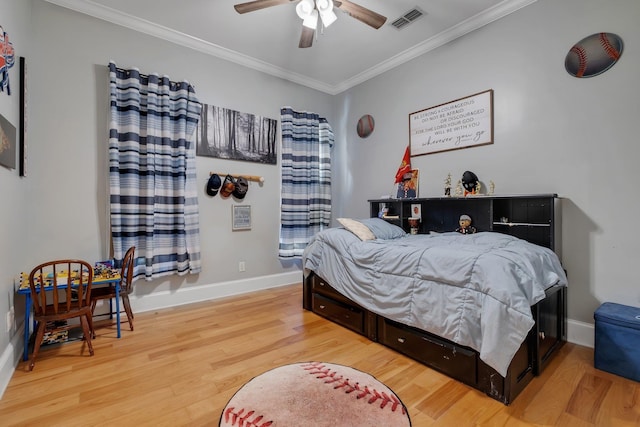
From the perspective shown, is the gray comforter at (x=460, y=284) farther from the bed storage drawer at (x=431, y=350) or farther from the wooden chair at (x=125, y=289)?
the wooden chair at (x=125, y=289)

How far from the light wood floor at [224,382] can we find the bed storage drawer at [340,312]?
8 cm

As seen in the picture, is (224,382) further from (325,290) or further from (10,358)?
(10,358)

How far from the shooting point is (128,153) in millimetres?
2713

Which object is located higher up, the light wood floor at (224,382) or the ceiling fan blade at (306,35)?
the ceiling fan blade at (306,35)

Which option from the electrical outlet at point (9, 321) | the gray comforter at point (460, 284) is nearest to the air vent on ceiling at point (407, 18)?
the gray comforter at point (460, 284)

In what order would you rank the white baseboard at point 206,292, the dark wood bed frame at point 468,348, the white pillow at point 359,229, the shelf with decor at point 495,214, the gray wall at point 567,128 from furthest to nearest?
the white baseboard at point 206,292 < the white pillow at point 359,229 < the shelf with decor at point 495,214 < the gray wall at point 567,128 < the dark wood bed frame at point 468,348

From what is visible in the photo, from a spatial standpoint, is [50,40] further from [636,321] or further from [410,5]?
[636,321]

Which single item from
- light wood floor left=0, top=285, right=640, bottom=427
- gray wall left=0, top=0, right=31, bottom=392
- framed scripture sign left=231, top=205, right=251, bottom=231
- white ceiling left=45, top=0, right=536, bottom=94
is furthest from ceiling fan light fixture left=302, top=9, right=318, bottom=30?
light wood floor left=0, top=285, right=640, bottom=427

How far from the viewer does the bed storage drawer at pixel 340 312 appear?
7.87 ft

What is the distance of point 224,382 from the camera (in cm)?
175

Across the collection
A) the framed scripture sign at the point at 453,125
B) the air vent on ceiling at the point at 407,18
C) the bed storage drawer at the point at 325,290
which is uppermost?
the air vent on ceiling at the point at 407,18

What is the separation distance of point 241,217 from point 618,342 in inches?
132

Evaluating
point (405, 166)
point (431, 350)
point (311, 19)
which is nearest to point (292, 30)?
point (311, 19)

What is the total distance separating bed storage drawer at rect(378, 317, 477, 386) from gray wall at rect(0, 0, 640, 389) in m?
1.24
